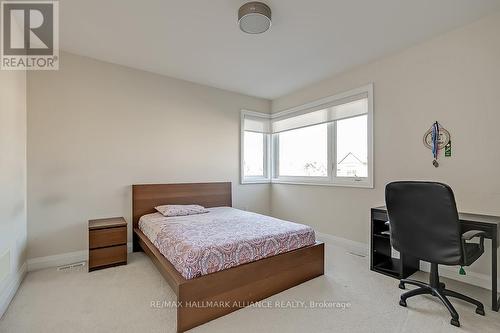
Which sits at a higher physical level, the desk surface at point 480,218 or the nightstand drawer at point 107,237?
the desk surface at point 480,218

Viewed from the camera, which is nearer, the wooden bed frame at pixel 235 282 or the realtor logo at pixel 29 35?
the wooden bed frame at pixel 235 282

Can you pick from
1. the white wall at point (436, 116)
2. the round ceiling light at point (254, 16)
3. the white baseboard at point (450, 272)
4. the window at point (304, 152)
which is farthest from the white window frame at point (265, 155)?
the round ceiling light at point (254, 16)

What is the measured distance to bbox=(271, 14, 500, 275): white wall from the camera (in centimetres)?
237

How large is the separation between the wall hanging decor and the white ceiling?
103cm

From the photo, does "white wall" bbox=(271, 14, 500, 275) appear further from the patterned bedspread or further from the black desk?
the patterned bedspread

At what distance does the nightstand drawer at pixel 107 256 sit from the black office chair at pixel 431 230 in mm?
2947

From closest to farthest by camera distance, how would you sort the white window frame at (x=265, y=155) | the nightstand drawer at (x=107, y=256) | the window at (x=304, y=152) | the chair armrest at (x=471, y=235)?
the chair armrest at (x=471, y=235)
the nightstand drawer at (x=107, y=256)
the window at (x=304, y=152)
the white window frame at (x=265, y=155)

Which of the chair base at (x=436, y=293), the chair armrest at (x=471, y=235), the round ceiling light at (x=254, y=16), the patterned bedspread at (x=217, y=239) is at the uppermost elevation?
the round ceiling light at (x=254, y=16)

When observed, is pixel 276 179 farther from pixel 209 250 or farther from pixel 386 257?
pixel 209 250

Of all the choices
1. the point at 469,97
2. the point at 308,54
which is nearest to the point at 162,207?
the point at 308,54

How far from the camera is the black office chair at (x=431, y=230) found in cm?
186

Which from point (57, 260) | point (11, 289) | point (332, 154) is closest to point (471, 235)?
point (332, 154)

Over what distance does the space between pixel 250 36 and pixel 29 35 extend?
2.39 metres

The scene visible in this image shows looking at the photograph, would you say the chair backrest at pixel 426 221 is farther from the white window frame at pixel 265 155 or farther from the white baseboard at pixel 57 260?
the white baseboard at pixel 57 260
